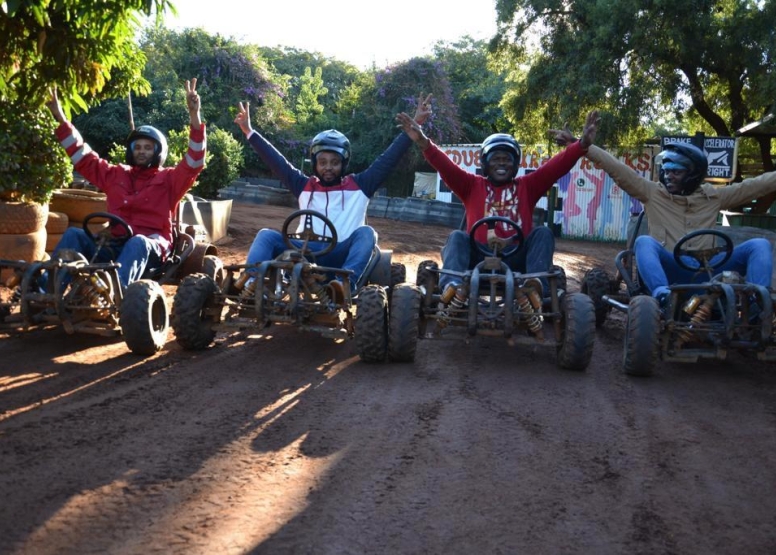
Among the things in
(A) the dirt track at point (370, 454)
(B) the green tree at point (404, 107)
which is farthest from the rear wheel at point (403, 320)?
(B) the green tree at point (404, 107)

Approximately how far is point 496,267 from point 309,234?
4.83 feet

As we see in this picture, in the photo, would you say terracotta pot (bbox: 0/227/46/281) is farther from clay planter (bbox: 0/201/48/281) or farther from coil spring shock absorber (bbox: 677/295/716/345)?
coil spring shock absorber (bbox: 677/295/716/345)

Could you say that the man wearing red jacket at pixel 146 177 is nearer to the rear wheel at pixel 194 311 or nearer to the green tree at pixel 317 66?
the rear wheel at pixel 194 311

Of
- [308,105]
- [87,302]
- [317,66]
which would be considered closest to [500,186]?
[87,302]

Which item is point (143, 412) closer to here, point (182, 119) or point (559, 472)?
point (559, 472)

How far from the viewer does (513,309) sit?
241 inches

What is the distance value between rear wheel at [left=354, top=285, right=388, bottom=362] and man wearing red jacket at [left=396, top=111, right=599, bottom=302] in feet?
3.41

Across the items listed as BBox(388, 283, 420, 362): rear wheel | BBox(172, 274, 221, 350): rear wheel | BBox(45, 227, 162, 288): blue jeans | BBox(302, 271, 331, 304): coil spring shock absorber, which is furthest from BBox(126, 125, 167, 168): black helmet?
BBox(388, 283, 420, 362): rear wheel

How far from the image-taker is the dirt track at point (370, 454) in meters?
3.24

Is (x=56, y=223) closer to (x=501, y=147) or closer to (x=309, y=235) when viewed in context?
(x=309, y=235)

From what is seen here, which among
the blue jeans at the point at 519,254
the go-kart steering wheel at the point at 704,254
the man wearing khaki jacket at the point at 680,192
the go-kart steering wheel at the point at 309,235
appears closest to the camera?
the go-kart steering wheel at the point at 309,235

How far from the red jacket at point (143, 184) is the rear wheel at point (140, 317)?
1.19 metres

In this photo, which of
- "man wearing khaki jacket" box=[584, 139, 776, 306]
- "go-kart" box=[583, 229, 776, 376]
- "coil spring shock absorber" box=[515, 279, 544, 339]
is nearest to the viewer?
"go-kart" box=[583, 229, 776, 376]

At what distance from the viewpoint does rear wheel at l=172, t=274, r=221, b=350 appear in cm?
615
